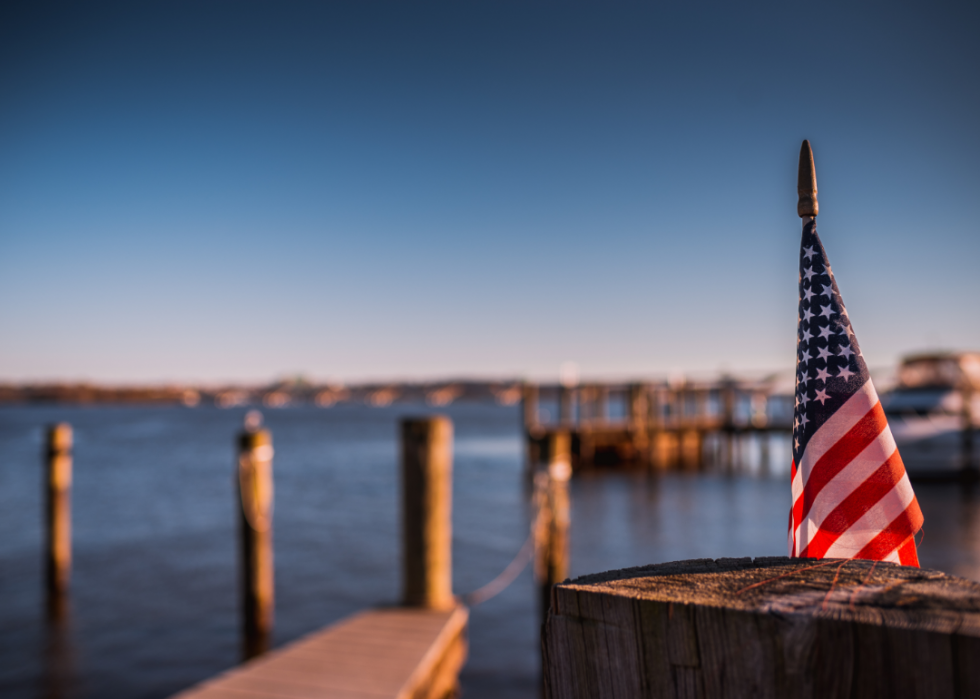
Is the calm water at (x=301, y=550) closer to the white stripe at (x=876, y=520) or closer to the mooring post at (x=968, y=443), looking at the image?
the mooring post at (x=968, y=443)

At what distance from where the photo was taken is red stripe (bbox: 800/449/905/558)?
1505 mm

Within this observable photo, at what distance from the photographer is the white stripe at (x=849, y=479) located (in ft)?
4.95

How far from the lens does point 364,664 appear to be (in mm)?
5340

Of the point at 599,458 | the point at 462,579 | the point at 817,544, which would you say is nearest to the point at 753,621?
the point at 817,544

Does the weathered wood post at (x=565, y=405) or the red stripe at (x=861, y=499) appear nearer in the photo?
the red stripe at (x=861, y=499)

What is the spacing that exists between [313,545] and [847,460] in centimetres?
1569

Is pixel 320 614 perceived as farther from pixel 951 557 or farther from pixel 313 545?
pixel 951 557

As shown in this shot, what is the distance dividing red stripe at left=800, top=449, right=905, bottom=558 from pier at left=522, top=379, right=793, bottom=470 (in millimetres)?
24660

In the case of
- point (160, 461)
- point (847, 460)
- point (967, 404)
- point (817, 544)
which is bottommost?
point (160, 461)

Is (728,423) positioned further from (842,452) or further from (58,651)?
(842,452)

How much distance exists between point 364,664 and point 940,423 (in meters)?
23.2

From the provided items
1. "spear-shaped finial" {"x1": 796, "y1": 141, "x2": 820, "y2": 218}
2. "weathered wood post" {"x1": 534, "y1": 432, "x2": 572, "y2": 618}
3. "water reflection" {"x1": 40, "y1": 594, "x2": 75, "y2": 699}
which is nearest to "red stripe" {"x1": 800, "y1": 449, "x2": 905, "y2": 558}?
"spear-shaped finial" {"x1": 796, "y1": 141, "x2": 820, "y2": 218}

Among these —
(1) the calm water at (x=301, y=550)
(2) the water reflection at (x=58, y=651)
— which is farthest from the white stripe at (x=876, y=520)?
(2) the water reflection at (x=58, y=651)

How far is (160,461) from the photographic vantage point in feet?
121
